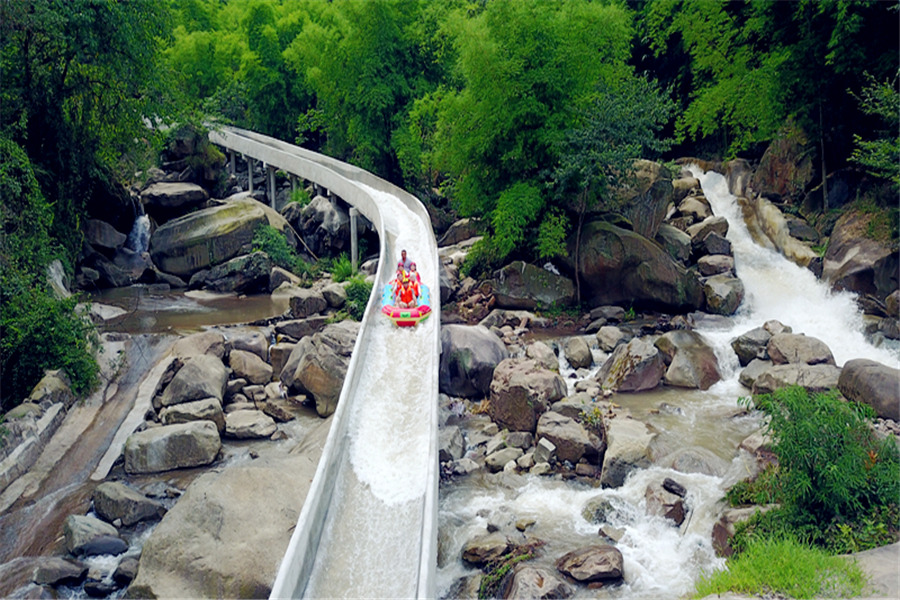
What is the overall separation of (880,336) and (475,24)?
14.0 metres

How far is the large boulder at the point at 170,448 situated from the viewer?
450 inches

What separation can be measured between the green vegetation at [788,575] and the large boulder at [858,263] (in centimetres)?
1232

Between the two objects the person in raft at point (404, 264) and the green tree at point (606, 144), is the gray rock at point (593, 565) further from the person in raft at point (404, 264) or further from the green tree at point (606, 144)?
the green tree at point (606, 144)

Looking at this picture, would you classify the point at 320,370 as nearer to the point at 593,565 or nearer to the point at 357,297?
the point at 357,297

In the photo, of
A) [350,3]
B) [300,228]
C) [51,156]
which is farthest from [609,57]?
[51,156]

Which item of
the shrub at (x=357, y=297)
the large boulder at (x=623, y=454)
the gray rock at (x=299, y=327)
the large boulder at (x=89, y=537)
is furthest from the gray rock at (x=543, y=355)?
the large boulder at (x=89, y=537)

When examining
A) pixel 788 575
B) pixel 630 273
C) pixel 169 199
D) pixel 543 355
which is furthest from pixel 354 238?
pixel 788 575

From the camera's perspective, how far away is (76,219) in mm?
18156

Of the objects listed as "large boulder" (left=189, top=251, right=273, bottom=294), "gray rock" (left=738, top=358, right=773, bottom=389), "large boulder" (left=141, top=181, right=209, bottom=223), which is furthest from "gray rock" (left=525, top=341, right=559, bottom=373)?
"large boulder" (left=141, top=181, right=209, bottom=223)

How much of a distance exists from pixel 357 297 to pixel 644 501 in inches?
461

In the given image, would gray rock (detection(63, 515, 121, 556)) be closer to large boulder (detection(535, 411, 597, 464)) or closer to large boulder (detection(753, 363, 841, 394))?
large boulder (detection(535, 411, 597, 464))

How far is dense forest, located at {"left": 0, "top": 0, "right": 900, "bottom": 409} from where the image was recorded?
13914mm

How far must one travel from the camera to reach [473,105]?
20.2 metres

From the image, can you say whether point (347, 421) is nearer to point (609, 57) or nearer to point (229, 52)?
point (609, 57)
